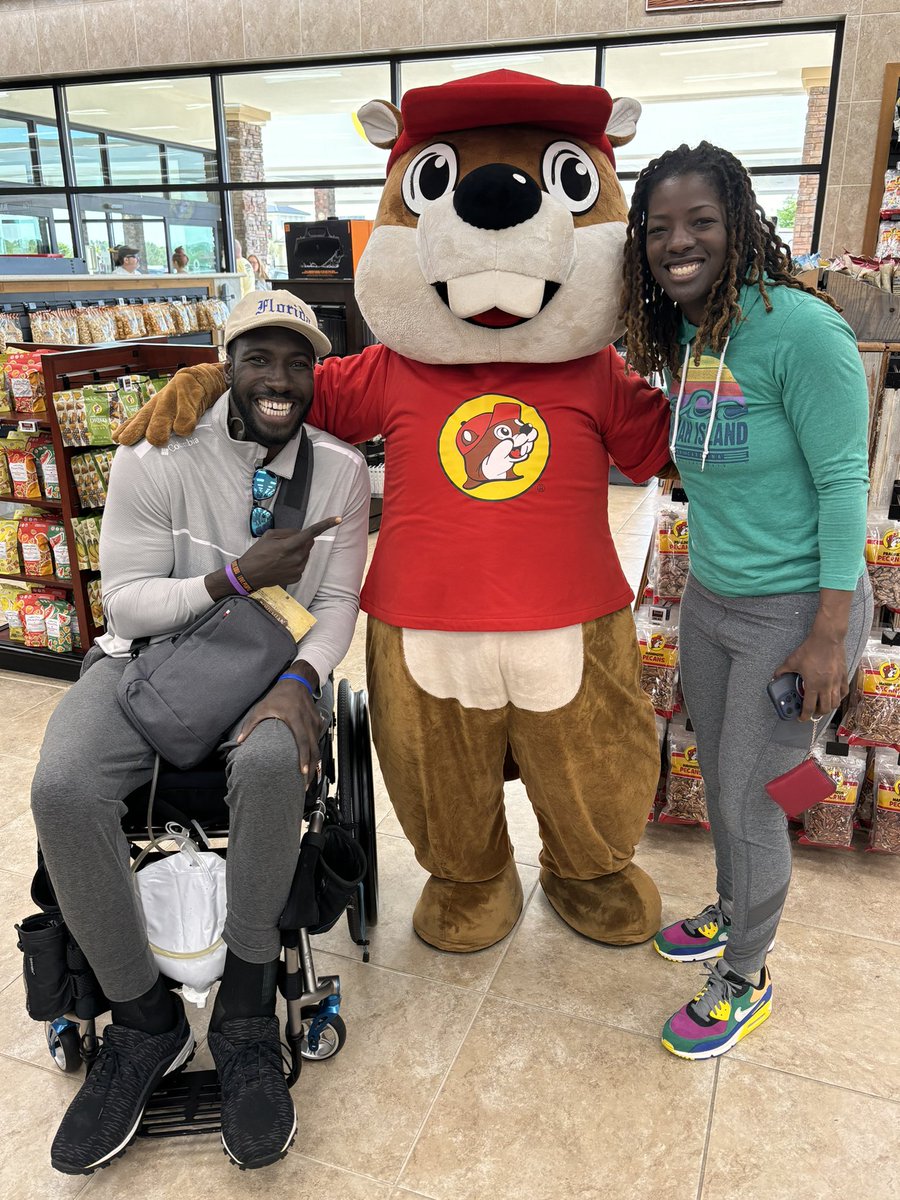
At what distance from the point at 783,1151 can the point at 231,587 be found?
141cm

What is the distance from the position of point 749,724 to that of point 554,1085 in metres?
0.79

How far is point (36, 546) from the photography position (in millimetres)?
3604

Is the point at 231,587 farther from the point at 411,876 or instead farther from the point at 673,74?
→ the point at 673,74

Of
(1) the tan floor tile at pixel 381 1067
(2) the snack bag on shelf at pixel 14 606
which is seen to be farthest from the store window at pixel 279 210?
(1) the tan floor tile at pixel 381 1067

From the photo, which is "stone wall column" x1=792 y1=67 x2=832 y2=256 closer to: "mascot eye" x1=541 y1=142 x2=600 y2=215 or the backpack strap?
"mascot eye" x1=541 y1=142 x2=600 y2=215

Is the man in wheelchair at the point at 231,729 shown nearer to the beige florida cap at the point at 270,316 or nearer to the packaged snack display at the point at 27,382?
the beige florida cap at the point at 270,316

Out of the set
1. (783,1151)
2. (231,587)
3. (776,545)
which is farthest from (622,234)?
(783,1151)

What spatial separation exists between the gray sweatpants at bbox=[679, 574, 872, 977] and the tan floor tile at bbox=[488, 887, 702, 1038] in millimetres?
231

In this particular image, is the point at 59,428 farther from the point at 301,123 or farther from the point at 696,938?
the point at 301,123

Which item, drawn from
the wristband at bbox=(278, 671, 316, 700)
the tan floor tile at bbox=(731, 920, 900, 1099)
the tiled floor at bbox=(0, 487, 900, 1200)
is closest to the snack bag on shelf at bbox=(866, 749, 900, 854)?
the tiled floor at bbox=(0, 487, 900, 1200)

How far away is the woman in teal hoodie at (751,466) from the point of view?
146 centimetres

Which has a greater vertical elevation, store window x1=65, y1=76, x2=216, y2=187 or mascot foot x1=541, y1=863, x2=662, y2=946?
store window x1=65, y1=76, x2=216, y2=187

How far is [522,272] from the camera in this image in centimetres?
164

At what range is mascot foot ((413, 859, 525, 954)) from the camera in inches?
83.4
